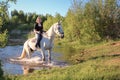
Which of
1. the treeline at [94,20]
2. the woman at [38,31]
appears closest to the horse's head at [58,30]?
the woman at [38,31]

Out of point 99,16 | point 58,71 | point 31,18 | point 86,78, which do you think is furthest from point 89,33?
point 31,18

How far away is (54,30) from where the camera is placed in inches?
859

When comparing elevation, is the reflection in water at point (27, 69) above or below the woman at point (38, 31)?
below

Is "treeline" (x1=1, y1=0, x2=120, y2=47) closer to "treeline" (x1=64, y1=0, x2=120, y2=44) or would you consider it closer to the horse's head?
"treeline" (x1=64, y1=0, x2=120, y2=44)

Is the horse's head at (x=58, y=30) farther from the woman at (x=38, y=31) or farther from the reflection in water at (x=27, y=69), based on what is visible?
the reflection in water at (x=27, y=69)

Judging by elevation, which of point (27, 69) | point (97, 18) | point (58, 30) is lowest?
point (27, 69)

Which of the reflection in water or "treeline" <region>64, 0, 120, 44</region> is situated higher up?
"treeline" <region>64, 0, 120, 44</region>

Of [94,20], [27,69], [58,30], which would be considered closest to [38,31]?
[58,30]

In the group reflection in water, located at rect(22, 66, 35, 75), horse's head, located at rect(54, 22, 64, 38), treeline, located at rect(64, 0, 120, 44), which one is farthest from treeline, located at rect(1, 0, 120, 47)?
reflection in water, located at rect(22, 66, 35, 75)

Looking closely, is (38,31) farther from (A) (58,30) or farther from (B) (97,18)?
(B) (97,18)

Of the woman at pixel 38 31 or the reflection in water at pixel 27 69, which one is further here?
the woman at pixel 38 31

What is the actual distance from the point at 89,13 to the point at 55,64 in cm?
2765

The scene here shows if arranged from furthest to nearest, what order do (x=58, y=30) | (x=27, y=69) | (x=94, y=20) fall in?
(x=94, y=20) → (x=58, y=30) → (x=27, y=69)

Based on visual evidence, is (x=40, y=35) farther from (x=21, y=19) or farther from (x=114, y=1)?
(x=21, y=19)
